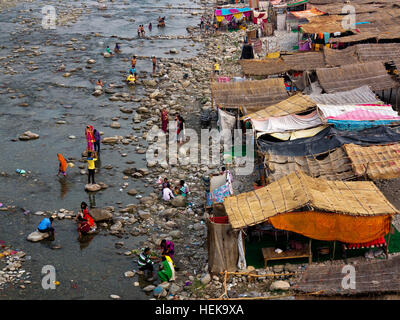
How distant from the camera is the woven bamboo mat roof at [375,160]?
1274 centimetres

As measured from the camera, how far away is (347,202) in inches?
446

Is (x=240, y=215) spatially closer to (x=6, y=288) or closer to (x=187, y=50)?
(x=6, y=288)

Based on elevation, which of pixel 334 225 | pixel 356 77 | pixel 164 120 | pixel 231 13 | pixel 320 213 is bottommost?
pixel 334 225

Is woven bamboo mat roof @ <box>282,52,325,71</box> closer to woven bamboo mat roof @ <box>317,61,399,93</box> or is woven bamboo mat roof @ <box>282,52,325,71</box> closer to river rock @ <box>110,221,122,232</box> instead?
woven bamboo mat roof @ <box>317,61,399,93</box>

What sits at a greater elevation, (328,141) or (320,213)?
(328,141)

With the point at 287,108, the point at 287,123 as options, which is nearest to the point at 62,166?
the point at 287,123

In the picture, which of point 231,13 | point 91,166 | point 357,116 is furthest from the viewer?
point 231,13

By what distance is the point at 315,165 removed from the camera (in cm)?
1377

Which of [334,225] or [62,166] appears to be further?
[62,166]

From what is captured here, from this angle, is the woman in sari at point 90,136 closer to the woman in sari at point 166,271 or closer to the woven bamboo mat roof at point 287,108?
the woven bamboo mat roof at point 287,108

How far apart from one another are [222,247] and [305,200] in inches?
87.8

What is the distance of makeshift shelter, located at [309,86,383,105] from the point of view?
1723 cm

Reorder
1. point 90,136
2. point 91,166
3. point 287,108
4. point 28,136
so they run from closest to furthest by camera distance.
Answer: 1. point 91,166
2. point 287,108
3. point 90,136
4. point 28,136

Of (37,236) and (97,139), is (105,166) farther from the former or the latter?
(37,236)
